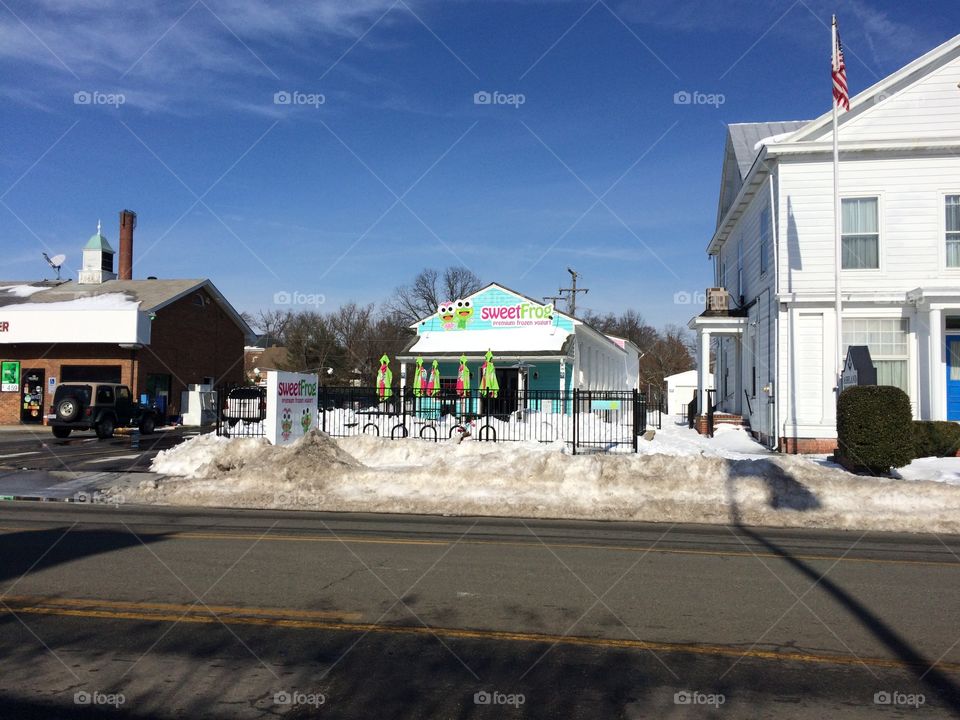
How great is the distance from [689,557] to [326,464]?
328 inches

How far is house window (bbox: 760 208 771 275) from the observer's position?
23.1 meters

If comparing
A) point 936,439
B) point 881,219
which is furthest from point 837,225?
point 936,439

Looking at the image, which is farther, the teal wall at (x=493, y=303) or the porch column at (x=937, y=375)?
the teal wall at (x=493, y=303)

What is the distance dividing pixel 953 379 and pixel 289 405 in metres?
17.3

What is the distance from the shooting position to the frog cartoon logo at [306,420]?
2072 centimetres

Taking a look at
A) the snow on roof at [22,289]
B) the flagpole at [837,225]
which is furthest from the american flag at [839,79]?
the snow on roof at [22,289]

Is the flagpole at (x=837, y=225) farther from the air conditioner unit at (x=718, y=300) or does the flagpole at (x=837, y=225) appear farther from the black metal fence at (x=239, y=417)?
the black metal fence at (x=239, y=417)

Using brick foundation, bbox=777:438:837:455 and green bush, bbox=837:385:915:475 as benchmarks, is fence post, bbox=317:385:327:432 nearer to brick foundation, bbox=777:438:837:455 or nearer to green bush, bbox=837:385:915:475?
brick foundation, bbox=777:438:837:455

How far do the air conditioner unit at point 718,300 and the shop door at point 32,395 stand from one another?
3076 cm

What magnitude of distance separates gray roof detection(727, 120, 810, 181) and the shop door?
32589mm

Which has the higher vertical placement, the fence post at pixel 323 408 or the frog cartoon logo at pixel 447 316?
the frog cartoon logo at pixel 447 316

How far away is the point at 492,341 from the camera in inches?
1436

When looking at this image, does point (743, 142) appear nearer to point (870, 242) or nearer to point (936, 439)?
point (870, 242)

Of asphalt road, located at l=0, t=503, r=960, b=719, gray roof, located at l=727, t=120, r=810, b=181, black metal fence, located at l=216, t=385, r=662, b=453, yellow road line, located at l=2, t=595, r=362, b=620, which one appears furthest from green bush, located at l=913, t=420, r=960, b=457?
yellow road line, located at l=2, t=595, r=362, b=620
